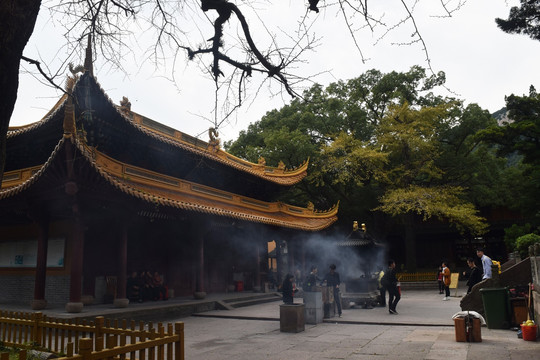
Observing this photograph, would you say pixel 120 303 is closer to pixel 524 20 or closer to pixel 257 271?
pixel 257 271

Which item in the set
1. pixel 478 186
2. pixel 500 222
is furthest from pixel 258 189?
pixel 500 222

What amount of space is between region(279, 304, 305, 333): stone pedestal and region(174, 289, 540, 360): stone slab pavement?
18 cm

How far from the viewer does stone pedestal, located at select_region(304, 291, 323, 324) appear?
34.3 ft

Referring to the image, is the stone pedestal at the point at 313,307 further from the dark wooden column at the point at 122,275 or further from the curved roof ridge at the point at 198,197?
the dark wooden column at the point at 122,275

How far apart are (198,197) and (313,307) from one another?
7.35 metres

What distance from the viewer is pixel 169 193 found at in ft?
48.1

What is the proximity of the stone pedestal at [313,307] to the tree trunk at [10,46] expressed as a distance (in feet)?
27.8

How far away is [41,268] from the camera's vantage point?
11.9 metres

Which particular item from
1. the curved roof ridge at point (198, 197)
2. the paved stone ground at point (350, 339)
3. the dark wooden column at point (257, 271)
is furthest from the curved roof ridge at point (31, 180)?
the dark wooden column at point (257, 271)

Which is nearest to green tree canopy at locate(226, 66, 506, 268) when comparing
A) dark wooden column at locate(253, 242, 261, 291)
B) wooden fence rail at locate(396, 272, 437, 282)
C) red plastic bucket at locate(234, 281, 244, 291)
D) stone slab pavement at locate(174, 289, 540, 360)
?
wooden fence rail at locate(396, 272, 437, 282)

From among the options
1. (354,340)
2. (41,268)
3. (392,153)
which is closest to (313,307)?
(354,340)

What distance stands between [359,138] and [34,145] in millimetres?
20615

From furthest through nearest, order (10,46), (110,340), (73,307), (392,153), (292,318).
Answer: (392,153) < (73,307) < (292,318) < (110,340) < (10,46)

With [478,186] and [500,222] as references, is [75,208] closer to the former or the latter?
[478,186]
